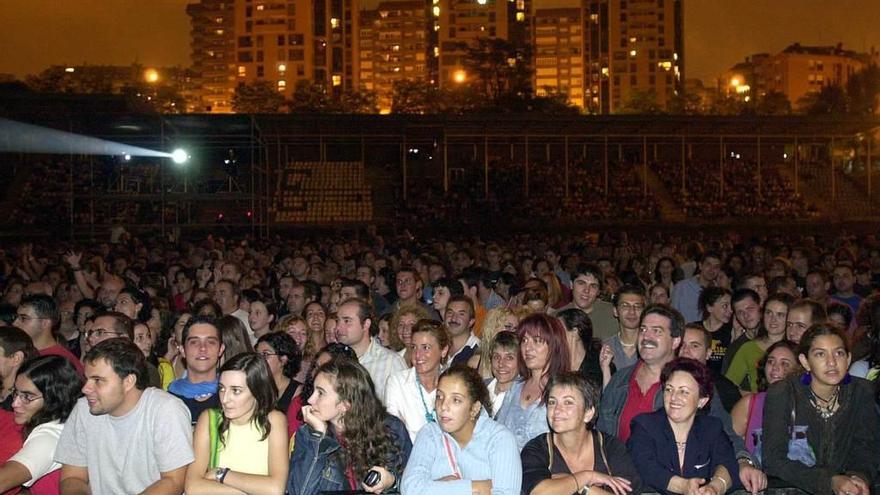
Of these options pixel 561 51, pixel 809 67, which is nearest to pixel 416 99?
pixel 561 51

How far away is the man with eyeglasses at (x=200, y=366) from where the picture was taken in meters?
6.47

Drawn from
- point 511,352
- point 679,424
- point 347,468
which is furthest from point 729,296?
point 347,468

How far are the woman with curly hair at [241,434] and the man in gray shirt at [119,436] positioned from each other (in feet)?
0.27

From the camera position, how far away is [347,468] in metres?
4.96

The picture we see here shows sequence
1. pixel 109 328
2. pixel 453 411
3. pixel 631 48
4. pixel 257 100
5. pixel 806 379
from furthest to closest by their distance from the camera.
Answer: pixel 631 48 → pixel 257 100 → pixel 109 328 → pixel 806 379 → pixel 453 411

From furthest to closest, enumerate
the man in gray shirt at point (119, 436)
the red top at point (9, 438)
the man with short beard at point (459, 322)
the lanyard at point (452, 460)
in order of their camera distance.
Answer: the man with short beard at point (459, 322)
the red top at point (9, 438)
the man in gray shirt at point (119, 436)
the lanyard at point (452, 460)

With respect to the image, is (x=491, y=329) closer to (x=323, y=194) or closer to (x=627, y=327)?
(x=627, y=327)

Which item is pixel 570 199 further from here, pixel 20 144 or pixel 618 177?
pixel 20 144

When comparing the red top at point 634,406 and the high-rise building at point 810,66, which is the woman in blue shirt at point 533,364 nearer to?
the red top at point 634,406

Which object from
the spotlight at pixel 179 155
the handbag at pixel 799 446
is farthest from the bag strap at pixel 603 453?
the spotlight at pixel 179 155

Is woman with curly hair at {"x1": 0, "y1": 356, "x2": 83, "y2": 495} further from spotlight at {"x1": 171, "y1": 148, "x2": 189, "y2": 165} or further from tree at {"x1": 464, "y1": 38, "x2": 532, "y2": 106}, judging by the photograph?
tree at {"x1": 464, "y1": 38, "x2": 532, "y2": 106}

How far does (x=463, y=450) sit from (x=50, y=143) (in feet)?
116

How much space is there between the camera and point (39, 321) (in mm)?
7523

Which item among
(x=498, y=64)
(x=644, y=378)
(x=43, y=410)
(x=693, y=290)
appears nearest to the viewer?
(x=43, y=410)
